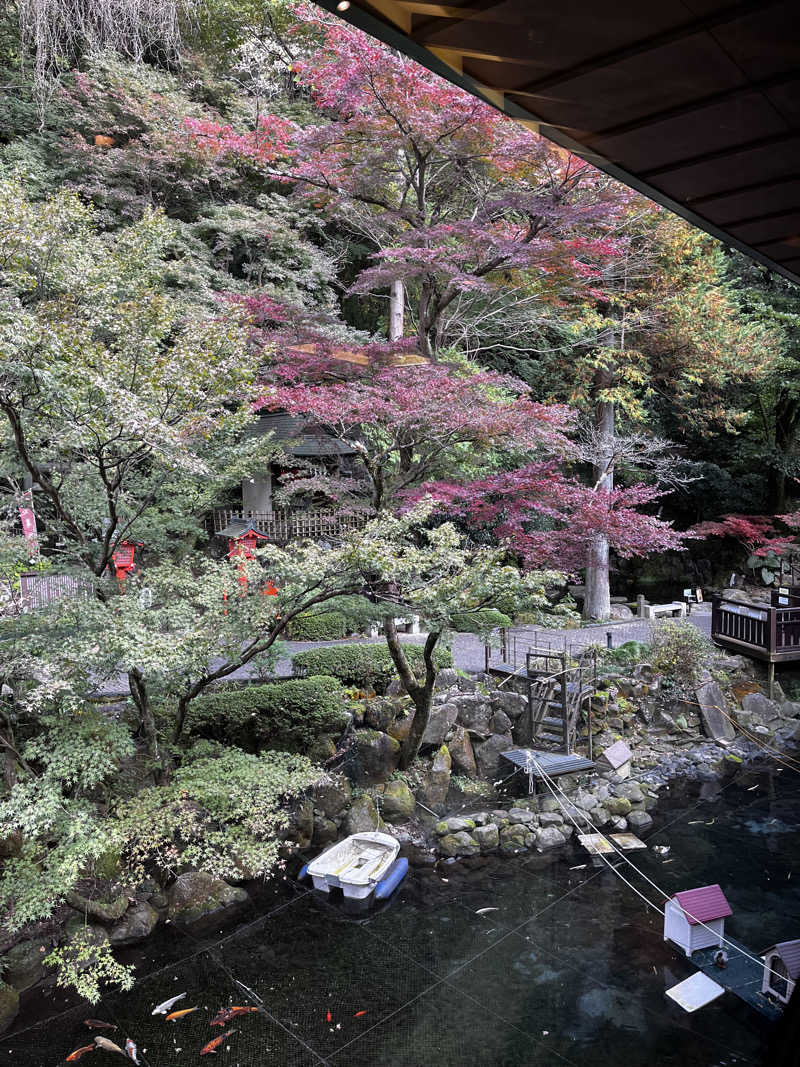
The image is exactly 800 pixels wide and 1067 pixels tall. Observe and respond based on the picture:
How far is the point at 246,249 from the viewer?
14305 millimetres

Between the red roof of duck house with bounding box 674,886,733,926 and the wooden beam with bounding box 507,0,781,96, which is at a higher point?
the wooden beam with bounding box 507,0,781,96

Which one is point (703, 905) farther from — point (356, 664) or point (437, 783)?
point (356, 664)

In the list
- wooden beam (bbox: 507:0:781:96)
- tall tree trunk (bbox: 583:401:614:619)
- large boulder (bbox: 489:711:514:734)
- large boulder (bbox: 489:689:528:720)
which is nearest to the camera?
wooden beam (bbox: 507:0:781:96)

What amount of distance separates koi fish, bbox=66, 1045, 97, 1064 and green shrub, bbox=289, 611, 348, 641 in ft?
23.7

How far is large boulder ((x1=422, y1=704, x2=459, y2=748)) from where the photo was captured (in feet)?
31.6

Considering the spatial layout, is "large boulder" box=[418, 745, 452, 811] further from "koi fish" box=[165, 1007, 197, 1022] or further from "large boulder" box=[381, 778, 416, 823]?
"koi fish" box=[165, 1007, 197, 1022]

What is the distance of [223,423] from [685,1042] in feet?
22.0

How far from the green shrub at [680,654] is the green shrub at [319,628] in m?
5.72

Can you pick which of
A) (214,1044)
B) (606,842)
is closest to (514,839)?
(606,842)

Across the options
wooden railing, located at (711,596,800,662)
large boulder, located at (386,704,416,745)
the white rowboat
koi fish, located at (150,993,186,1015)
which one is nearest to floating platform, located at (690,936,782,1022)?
the white rowboat

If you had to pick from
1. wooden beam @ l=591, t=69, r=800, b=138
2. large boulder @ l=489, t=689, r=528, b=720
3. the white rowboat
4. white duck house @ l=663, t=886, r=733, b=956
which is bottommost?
the white rowboat

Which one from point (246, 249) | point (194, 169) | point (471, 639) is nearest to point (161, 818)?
point (471, 639)

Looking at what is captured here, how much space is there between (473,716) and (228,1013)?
531 cm

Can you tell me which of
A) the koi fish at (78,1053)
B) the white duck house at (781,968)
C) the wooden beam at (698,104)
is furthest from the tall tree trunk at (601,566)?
the wooden beam at (698,104)
